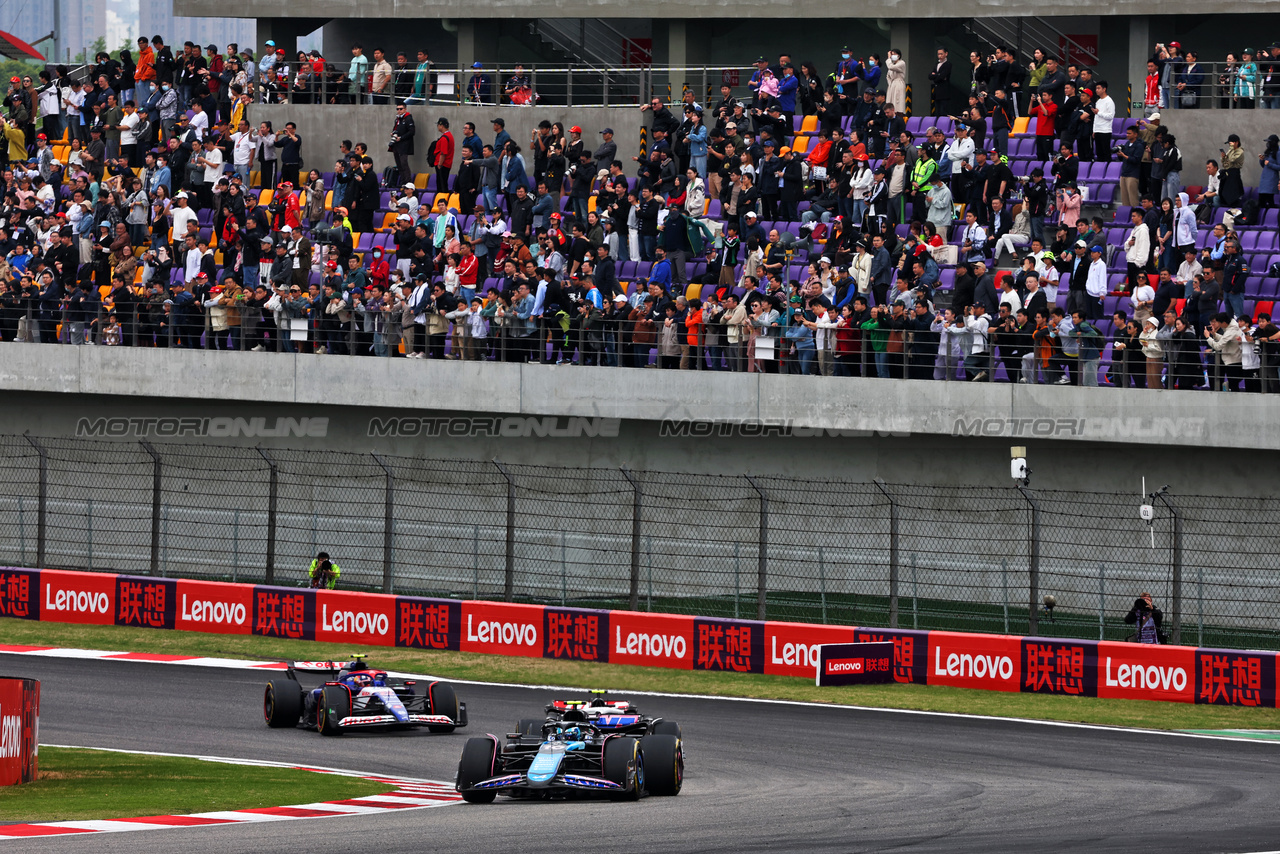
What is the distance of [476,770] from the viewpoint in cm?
1186

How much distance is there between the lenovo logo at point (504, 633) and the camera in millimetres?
20156

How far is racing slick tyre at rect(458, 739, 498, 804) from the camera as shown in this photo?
1187 cm

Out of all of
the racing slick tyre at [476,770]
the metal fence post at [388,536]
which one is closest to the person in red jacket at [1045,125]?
the metal fence post at [388,536]

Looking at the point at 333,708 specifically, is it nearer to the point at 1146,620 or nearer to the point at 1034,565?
the point at 1034,565

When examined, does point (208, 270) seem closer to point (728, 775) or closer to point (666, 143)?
point (666, 143)

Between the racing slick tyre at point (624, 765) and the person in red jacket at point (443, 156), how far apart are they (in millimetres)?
16485

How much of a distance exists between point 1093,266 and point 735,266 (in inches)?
187

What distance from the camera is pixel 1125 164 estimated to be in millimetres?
23016

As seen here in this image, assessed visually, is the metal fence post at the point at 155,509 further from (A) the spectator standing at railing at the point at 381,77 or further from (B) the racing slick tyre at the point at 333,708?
(A) the spectator standing at railing at the point at 381,77

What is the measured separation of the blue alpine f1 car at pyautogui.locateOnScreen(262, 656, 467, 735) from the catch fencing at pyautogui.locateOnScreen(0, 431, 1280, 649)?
4365mm

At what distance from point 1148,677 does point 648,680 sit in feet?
16.0

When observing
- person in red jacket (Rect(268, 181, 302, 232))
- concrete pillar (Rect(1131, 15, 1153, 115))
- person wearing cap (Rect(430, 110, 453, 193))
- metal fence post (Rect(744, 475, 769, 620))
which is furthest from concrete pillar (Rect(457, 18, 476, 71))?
metal fence post (Rect(744, 475, 769, 620))

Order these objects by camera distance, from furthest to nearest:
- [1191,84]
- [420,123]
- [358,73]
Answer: [358,73], [420,123], [1191,84]

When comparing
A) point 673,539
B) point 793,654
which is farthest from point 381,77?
point 793,654
